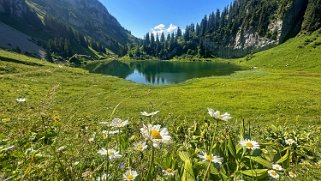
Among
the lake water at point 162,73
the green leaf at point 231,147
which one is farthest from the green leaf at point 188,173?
the lake water at point 162,73

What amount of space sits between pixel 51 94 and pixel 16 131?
5.65 ft

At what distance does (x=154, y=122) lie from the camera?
13.8 feet

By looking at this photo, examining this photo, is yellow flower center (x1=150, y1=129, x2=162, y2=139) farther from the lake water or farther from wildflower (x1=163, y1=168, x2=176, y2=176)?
the lake water

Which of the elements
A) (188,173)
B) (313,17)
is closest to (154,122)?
(188,173)

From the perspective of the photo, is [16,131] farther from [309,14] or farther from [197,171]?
[309,14]

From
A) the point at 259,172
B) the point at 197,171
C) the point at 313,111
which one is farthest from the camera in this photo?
the point at 313,111

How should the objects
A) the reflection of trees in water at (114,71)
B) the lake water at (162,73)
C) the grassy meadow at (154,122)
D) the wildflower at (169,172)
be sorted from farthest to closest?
the reflection of trees in water at (114,71) < the lake water at (162,73) < the grassy meadow at (154,122) < the wildflower at (169,172)

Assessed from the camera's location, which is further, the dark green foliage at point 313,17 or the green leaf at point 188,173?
the dark green foliage at point 313,17

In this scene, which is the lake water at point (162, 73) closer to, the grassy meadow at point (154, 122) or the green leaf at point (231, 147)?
the grassy meadow at point (154, 122)

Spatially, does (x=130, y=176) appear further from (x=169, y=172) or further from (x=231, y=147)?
(x=231, y=147)

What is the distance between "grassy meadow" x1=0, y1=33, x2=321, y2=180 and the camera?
2635 millimetres

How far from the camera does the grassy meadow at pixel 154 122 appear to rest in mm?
2635

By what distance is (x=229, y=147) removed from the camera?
2.84 meters

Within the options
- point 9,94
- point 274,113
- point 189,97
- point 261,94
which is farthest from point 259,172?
point 261,94
